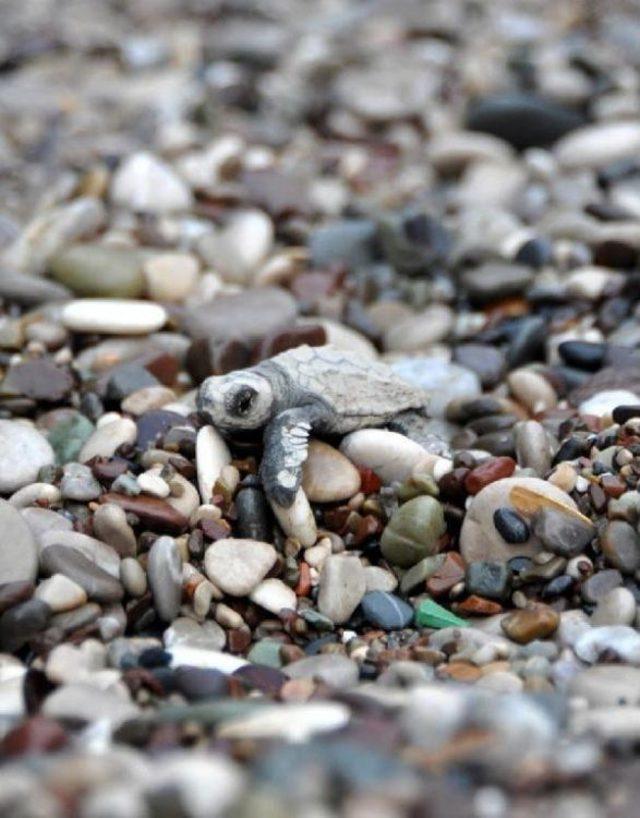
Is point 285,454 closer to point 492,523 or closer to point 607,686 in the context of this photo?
point 492,523

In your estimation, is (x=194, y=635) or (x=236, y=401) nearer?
(x=194, y=635)

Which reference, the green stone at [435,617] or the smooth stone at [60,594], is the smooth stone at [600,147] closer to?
the green stone at [435,617]

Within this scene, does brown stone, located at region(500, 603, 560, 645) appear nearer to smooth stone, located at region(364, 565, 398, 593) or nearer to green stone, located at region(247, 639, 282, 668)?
smooth stone, located at region(364, 565, 398, 593)

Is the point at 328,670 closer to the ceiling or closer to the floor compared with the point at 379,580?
closer to the ceiling

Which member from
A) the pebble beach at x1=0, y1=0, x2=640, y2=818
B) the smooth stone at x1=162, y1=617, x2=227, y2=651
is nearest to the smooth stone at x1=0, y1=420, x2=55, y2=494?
the pebble beach at x1=0, y1=0, x2=640, y2=818

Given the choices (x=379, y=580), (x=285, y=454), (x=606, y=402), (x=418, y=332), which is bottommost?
(x=418, y=332)

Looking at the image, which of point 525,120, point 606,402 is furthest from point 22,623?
point 525,120
